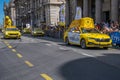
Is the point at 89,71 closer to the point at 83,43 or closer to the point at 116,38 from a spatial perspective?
the point at 83,43

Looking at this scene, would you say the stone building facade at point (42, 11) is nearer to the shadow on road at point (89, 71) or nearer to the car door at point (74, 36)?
the car door at point (74, 36)

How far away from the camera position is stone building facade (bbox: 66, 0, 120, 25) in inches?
1497

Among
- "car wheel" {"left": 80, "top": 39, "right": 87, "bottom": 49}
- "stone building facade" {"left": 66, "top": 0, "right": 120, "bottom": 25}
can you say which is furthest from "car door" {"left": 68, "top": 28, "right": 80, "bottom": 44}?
"stone building facade" {"left": 66, "top": 0, "right": 120, "bottom": 25}

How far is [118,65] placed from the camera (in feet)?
40.3

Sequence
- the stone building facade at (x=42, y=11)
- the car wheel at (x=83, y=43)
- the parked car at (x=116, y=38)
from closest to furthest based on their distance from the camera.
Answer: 1. the car wheel at (x=83, y=43)
2. the parked car at (x=116, y=38)
3. the stone building facade at (x=42, y=11)

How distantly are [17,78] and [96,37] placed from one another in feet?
35.9

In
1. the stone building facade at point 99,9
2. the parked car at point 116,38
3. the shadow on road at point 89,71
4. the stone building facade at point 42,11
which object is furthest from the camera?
the stone building facade at point 42,11

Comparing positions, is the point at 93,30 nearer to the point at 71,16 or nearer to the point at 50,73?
the point at 50,73

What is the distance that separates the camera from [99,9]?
43062 millimetres

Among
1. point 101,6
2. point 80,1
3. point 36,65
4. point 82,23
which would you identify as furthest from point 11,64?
point 80,1

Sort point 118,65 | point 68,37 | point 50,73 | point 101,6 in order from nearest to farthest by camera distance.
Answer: point 50,73 < point 118,65 < point 68,37 < point 101,6

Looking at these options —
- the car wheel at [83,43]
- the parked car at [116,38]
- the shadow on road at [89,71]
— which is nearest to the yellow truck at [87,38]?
the car wheel at [83,43]

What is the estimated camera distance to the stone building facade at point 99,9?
38031mm

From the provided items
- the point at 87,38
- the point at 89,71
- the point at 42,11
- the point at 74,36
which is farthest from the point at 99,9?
the point at 42,11
